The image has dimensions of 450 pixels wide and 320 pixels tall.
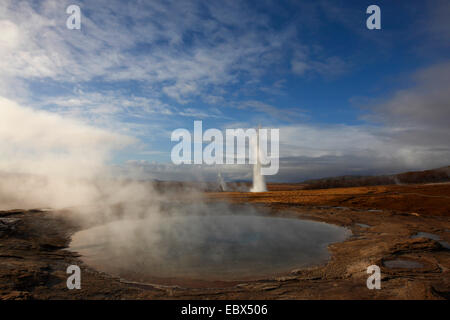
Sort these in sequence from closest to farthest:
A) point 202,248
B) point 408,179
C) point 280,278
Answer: point 280,278
point 202,248
point 408,179

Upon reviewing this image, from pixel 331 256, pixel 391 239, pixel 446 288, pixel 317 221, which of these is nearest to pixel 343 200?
pixel 317 221

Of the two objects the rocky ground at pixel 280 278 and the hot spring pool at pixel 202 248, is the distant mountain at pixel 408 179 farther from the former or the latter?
the rocky ground at pixel 280 278

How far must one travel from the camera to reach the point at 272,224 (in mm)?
17188

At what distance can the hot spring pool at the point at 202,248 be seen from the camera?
8.19 metres

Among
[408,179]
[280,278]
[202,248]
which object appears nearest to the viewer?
[280,278]

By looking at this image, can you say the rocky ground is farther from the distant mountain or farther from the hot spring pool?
the distant mountain

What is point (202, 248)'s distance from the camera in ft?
35.9

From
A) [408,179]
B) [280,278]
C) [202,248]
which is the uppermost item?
[280,278]

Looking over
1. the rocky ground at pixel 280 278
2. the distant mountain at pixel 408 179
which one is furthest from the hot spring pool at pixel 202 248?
the distant mountain at pixel 408 179

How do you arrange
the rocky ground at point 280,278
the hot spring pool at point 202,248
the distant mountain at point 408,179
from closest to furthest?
the rocky ground at point 280,278, the hot spring pool at point 202,248, the distant mountain at point 408,179

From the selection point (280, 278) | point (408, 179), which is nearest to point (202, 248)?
point (280, 278)

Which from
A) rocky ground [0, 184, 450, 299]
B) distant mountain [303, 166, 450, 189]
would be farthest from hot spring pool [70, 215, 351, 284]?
distant mountain [303, 166, 450, 189]

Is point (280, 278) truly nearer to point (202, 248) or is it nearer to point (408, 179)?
point (202, 248)
